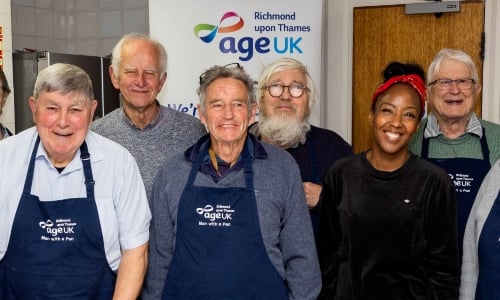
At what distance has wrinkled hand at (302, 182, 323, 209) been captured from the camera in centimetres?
203

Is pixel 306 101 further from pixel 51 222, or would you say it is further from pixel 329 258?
pixel 51 222

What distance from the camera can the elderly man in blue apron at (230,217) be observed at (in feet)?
5.33

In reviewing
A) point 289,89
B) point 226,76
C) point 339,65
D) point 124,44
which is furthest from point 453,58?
point 339,65

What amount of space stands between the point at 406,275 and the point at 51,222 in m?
1.06

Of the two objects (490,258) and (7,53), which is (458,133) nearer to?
(490,258)

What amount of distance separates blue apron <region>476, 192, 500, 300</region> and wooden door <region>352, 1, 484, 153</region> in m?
1.90

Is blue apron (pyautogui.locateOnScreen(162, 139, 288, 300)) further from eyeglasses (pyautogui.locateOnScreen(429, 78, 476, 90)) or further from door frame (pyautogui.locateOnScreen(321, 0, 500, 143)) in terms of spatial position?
door frame (pyautogui.locateOnScreen(321, 0, 500, 143))

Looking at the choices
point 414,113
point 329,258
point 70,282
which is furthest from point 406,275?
point 70,282

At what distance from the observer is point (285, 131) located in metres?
2.11

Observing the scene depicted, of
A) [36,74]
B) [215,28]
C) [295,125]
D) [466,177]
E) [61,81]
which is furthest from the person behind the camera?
[36,74]

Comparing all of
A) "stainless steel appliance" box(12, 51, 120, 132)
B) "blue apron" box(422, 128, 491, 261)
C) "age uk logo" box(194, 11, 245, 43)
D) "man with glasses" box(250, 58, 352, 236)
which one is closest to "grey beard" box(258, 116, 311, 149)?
"man with glasses" box(250, 58, 352, 236)

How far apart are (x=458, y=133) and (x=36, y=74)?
8.16ft

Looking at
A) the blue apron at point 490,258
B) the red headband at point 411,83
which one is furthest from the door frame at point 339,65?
the blue apron at point 490,258

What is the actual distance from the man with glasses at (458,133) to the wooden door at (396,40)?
1.47 m
